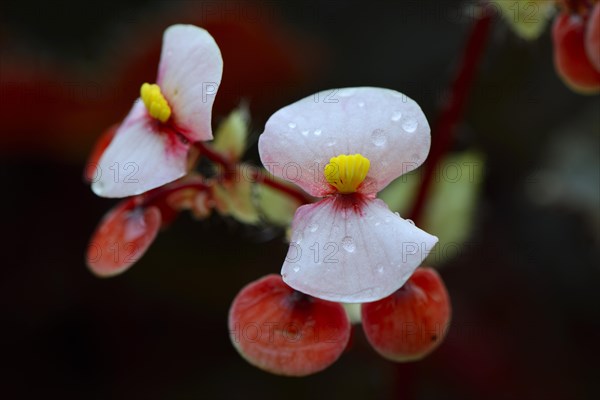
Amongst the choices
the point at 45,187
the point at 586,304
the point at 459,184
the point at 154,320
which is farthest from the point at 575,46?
the point at 45,187

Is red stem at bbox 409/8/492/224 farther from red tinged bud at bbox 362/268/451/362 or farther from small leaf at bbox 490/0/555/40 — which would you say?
red tinged bud at bbox 362/268/451/362

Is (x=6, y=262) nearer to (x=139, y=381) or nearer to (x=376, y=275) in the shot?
(x=139, y=381)

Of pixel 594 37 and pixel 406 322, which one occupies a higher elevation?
pixel 594 37

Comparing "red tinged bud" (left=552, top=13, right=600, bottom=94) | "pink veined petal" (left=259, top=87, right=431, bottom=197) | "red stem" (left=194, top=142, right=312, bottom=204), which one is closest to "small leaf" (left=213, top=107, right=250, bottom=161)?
"red stem" (left=194, top=142, right=312, bottom=204)

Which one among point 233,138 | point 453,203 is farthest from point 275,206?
point 453,203

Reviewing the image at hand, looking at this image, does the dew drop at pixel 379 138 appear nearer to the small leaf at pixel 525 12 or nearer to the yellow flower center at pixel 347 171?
the yellow flower center at pixel 347 171

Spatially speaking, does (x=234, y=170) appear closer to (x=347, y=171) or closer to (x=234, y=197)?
(x=234, y=197)
